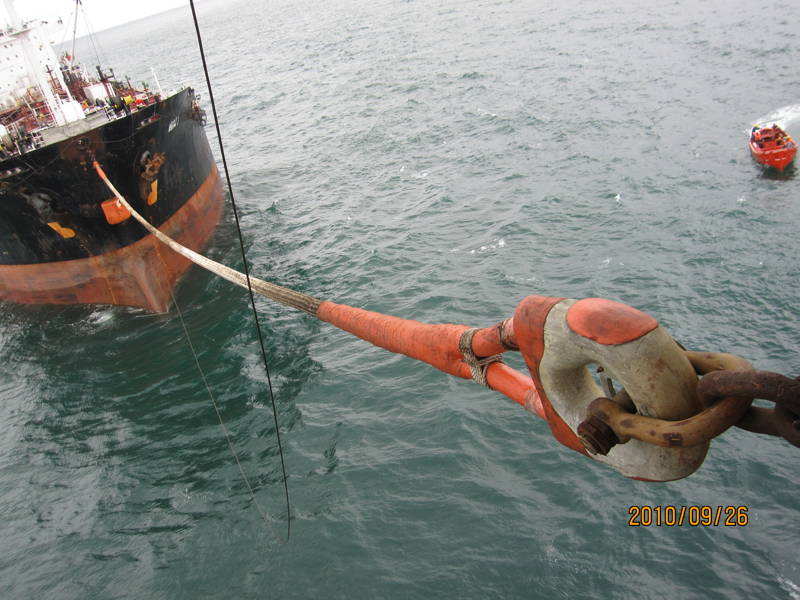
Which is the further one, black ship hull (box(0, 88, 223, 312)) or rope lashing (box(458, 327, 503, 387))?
black ship hull (box(0, 88, 223, 312))

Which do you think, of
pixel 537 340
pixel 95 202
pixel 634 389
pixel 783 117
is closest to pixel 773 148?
pixel 783 117

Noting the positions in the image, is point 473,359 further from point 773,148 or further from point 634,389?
point 773,148

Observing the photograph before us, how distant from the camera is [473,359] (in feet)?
15.7

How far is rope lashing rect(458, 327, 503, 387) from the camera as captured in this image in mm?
4770

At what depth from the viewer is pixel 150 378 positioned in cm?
1430

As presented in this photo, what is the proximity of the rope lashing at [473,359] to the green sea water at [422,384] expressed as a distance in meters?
5.14

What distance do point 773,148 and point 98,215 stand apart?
2379 centimetres

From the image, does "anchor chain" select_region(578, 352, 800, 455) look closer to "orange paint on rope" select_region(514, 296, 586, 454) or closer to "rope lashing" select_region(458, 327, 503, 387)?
"orange paint on rope" select_region(514, 296, 586, 454)

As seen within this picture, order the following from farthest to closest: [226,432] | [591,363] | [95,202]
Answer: [95,202] → [226,432] → [591,363]

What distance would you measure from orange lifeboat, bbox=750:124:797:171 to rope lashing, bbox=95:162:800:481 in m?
20.4

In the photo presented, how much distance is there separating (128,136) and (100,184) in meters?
1.74
